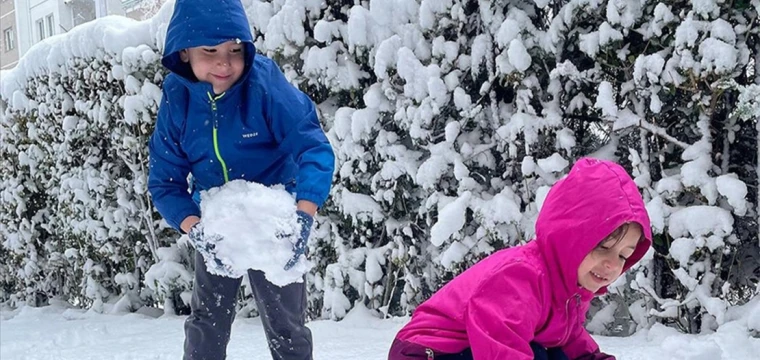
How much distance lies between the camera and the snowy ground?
2588mm

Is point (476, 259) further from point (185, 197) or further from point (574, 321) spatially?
point (185, 197)

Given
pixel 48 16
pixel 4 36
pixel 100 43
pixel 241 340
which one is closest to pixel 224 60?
pixel 241 340

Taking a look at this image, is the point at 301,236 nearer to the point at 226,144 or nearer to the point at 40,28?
the point at 226,144

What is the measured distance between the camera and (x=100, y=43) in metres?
4.72

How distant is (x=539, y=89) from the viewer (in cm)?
308

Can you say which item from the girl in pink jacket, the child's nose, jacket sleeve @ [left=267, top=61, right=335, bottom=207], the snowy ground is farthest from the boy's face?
the snowy ground

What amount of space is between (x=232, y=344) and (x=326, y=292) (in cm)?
57

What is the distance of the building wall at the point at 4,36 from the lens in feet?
78.1

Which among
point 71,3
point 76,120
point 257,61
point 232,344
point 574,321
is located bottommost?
point 71,3

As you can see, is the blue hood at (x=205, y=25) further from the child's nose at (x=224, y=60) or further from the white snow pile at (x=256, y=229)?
the white snow pile at (x=256, y=229)

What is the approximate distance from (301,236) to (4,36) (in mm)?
26454

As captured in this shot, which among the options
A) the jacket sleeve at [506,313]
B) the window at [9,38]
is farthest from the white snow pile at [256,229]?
the window at [9,38]

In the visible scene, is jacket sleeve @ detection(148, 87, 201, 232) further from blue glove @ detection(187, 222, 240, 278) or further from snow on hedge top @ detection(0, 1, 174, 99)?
snow on hedge top @ detection(0, 1, 174, 99)

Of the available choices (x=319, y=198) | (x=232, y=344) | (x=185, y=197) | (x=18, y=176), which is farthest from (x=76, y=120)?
(x=319, y=198)
